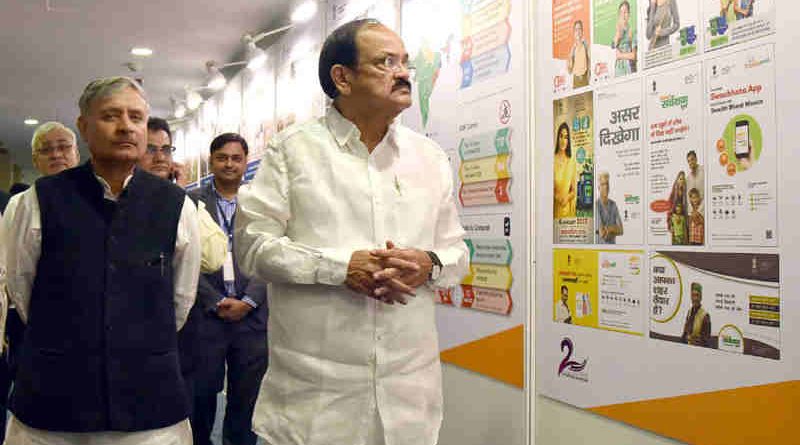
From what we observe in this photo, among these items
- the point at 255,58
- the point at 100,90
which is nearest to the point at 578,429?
the point at 100,90

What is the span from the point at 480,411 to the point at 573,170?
1238 mm

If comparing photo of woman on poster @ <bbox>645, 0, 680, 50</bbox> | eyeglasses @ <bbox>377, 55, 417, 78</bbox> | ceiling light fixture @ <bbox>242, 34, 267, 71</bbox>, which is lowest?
eyeglasses @ <bbox>377, 55, 417, 78</bbox>

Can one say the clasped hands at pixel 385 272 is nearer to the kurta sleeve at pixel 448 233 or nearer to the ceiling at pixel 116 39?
the kurta sleeve at pixel 448 233

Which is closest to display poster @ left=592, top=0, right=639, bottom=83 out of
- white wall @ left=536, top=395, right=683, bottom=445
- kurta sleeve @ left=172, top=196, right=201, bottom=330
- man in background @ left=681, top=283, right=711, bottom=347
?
man in background @ left=681, top=283, right=711, bottom=347

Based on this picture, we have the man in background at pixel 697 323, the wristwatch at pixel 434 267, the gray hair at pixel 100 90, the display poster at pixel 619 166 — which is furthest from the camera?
the display poster at pixel 619 166

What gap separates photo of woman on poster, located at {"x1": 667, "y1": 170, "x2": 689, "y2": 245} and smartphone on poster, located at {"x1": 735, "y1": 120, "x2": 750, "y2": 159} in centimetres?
20

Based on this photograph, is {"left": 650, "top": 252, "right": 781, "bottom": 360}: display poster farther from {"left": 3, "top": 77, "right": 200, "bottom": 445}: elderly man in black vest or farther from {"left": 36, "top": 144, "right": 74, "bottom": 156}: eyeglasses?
{"left": 36, "top": 144, "right": 74, "bottom": 156}: eyeglasses

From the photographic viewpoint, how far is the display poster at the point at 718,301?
74.5 inches

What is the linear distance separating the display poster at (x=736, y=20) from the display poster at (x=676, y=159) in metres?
0.11

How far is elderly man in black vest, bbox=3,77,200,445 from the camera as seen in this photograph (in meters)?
1.81

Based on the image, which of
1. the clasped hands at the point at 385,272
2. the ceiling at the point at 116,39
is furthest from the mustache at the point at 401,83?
the ceiling at the point at 116,39

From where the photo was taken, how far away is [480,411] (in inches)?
127

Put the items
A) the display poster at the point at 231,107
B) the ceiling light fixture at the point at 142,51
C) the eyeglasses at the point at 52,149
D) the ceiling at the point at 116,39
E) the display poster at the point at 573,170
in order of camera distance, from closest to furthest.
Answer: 1. the display poster at the point at 573,170
2. the eyeglasses at the point at 52,149
3. the ceiling at the point at 116,39
4. the ceiling light fixture at the point at 142,51
5. the display poster at the point at 231,107

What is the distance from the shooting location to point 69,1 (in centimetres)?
638
